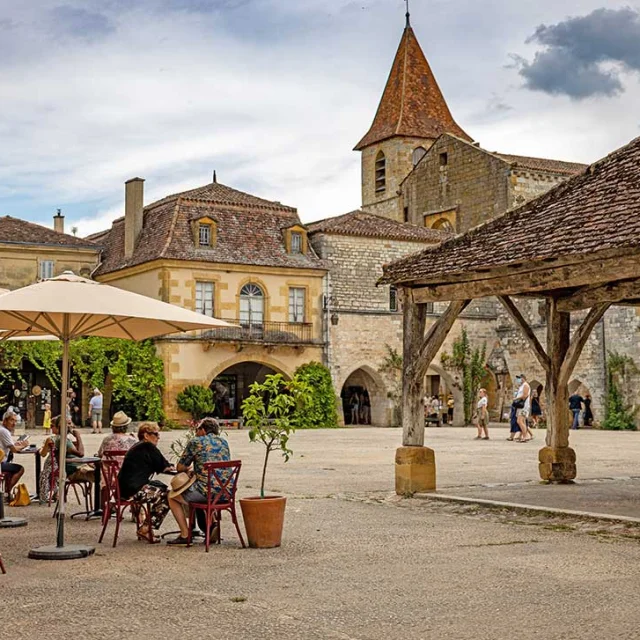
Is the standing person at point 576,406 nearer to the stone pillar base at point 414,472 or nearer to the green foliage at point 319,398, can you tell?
the green foliage at point 319,398

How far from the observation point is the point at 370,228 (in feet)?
138

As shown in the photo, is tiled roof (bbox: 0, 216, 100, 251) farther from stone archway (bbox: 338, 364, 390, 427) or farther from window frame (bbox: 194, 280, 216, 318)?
stone archway (bbox: 338, 364, 390, 427)

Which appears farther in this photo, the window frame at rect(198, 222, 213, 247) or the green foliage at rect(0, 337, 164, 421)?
the window frame at rect(198, 222, 213, 247)

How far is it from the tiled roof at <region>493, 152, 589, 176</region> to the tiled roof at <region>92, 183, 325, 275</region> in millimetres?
9014

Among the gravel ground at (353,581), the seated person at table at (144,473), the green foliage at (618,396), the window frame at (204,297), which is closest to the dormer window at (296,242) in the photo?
the window frame at (204,297)

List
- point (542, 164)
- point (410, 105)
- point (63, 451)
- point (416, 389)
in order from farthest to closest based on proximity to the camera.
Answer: point (410, 105) < point (542, 164) < point (416, 389) < point (63, 451)

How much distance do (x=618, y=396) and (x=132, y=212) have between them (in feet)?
57.7

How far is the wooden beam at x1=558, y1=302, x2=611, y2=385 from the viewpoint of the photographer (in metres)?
15.6

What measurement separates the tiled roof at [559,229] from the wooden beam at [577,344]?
7.52ft

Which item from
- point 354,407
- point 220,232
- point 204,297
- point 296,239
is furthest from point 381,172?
point 204,297

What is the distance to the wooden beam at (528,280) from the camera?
11.9 m

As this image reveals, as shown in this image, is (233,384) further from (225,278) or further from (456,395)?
(456,395)

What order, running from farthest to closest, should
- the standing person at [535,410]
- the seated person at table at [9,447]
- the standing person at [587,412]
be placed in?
the standing person at [587,412] → the standing person at [535,410] → the seated person at table at [9,447]

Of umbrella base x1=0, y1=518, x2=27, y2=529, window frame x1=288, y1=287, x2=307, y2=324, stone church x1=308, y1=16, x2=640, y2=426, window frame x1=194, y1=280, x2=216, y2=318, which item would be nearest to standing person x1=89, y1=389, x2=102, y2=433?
window frame x1=194, y1=280, x2=216, y2=318
